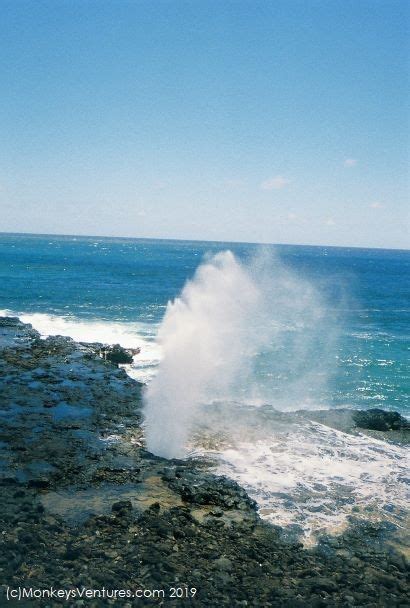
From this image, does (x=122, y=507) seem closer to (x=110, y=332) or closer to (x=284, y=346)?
(x=110, y=332)

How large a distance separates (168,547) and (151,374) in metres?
17.2

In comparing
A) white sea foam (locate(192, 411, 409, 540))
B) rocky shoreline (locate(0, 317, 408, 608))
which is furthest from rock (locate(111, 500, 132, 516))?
white sea foam (locate(192, 411, 409, 540))

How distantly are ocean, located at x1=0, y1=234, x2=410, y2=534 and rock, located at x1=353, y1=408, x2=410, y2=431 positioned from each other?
1517 millimetres

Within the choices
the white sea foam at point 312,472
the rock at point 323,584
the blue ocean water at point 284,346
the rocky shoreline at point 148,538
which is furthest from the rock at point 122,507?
the blue ocean water at point 284,346

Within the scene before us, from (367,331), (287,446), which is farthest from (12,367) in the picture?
(367,331)

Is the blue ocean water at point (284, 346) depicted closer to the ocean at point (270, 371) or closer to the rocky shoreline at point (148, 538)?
the ocean at point (270, 371)

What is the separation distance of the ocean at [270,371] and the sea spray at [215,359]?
101 mm

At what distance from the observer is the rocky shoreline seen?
9.68 meters

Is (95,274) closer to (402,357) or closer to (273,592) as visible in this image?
(402,357)

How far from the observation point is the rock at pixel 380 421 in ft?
68.5

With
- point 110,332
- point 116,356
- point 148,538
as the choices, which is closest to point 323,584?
point 148,538

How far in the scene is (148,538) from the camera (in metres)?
11.2

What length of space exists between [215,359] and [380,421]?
46.4 feet

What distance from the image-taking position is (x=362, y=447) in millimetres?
18703
